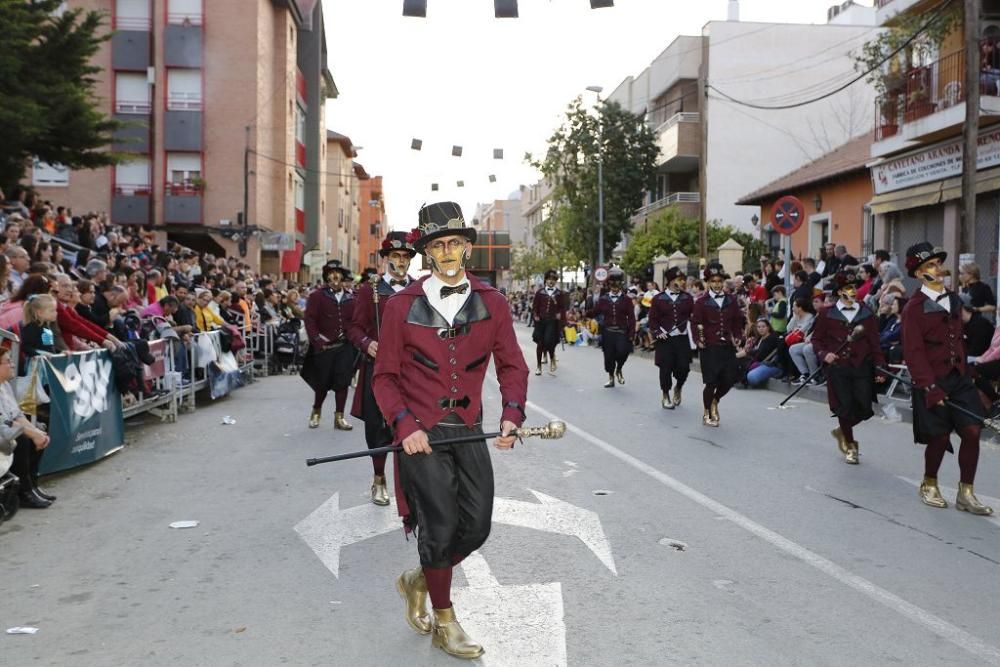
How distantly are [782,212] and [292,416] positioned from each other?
36.4ft

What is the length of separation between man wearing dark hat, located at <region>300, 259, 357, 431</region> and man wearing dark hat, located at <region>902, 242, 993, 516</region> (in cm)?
575

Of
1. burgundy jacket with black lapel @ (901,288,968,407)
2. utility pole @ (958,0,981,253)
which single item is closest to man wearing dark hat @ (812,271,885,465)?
burgundy jacket with black lapel @ (901,288,968,407)

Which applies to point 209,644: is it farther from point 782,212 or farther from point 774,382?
point 782,212

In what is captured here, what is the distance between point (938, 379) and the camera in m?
7.63

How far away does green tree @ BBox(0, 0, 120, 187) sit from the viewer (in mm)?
20922

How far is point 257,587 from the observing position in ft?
18.2

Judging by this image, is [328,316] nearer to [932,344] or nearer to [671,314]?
[671,314]

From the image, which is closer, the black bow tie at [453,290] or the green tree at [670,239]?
the black bow tie at [453,290]

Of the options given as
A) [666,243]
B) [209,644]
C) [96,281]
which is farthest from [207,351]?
[666,243]

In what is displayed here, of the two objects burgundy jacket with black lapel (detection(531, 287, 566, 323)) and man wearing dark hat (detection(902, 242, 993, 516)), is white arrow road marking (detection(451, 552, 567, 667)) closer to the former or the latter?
man wearing dark hat (detection(902, 242, 993, 516))

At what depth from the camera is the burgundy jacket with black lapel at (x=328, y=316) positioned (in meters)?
11.2

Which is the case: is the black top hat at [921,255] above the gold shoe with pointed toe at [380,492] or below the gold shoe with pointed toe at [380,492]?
above

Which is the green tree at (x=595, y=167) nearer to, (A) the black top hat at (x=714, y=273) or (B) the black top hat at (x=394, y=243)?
(A) the black top hat at (x=714, y=273)

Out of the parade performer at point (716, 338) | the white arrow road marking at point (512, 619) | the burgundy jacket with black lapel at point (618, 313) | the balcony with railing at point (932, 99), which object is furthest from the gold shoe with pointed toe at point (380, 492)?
the balcony with railing at point (932, 99)
